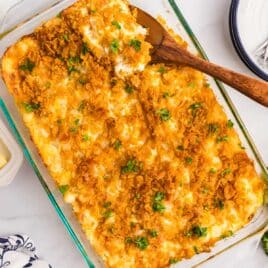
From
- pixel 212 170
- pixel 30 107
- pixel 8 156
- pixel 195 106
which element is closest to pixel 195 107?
pixel 195 106

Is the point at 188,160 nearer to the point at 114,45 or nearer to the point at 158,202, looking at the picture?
the point at 158,202

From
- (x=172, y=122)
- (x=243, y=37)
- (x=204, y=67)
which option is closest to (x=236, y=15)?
(x=243, y=37)

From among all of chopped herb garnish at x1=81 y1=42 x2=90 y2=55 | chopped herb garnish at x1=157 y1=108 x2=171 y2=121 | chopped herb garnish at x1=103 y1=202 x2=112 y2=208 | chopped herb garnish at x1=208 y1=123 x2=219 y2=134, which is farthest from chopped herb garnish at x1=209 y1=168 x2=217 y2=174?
chopped herb garnish at x1=81 y1=42 x2=90 y2=55

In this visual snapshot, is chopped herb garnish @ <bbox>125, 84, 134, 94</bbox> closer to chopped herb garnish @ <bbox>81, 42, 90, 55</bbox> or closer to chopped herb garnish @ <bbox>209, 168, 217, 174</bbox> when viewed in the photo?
chopped herb garnish @ <bbox>81, 42, 90, 55</bbox>

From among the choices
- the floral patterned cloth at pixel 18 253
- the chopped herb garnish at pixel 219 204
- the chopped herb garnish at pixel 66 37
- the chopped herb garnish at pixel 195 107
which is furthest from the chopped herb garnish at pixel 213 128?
the floral patterned cloth at pixel 18 253

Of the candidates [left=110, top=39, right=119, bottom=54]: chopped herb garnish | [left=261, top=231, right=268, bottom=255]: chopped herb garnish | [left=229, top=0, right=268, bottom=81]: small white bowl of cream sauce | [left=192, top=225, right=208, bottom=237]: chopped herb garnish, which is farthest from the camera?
[left=261, top=231, right=268, bottom=255]: chopped herb garnish

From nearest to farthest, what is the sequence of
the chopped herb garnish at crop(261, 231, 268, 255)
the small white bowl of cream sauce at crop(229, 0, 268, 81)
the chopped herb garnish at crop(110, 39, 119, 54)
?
the chopped herb garnish at crop(110, 39, 119, 54) → the small white bowl of cream sauce at crop(229, 0, 268, 81) → the chopped herb garnish at crop(261, 231, 268, 255)

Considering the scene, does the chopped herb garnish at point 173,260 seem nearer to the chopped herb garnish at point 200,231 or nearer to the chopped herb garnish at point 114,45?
the chopped herb garnish at point 200,231

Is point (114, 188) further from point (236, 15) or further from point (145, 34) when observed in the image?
point (236, 15)
